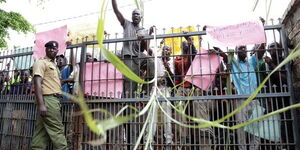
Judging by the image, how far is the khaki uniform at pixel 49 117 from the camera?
339 centimetres

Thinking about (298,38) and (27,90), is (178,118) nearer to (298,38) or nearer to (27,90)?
(298,38)

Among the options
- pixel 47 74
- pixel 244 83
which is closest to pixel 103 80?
pixel 47 74

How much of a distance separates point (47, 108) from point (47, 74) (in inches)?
19.7

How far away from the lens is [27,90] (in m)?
4.75

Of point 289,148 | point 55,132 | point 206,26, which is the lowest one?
point 289,148

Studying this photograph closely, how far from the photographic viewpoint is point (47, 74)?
3604mm

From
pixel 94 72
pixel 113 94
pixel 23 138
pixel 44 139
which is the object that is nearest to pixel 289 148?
pixel 113 94

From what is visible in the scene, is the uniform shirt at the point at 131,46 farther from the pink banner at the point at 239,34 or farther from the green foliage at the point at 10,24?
the green foliage at the point at 10,24

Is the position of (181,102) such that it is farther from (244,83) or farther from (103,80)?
(103,80)

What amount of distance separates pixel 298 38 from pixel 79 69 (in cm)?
329

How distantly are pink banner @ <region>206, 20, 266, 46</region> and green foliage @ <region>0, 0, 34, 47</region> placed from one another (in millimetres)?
6449

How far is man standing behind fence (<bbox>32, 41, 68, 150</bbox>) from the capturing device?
3369 millimetres

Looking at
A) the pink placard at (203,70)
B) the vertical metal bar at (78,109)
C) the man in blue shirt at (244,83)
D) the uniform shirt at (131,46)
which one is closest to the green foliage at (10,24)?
the vertical metal bar at (78,109)

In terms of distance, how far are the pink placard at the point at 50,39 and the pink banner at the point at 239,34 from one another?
2505 millimetres
